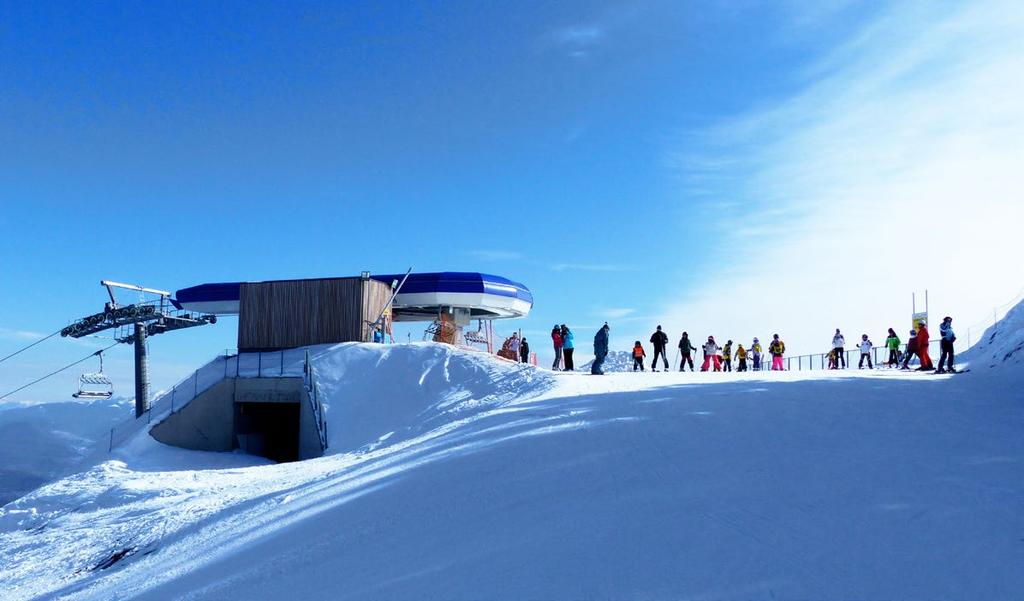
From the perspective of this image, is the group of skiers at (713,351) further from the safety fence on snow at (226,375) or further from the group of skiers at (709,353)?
the safety fence on snow at (226,375)

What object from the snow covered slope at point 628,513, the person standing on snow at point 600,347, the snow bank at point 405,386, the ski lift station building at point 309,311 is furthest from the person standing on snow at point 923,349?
the ski lift station building at point 309,311

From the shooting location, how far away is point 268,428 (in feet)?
97.6

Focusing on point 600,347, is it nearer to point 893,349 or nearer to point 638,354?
point 638,354

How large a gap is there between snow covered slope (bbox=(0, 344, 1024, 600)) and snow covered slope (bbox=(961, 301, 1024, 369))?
5.30 ft

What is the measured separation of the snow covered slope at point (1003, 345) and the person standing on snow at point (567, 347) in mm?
11593

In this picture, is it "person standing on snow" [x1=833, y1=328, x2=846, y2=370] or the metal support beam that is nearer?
"person standing on snow" [x1=833, y1=328, x2=846, y2=370]

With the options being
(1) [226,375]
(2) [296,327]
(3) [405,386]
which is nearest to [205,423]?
(1) [226,375]

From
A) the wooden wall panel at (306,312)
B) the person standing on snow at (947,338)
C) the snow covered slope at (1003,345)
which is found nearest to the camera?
the snow covered slope at (1003,345)

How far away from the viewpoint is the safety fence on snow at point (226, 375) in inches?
1035

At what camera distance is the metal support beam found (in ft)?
111

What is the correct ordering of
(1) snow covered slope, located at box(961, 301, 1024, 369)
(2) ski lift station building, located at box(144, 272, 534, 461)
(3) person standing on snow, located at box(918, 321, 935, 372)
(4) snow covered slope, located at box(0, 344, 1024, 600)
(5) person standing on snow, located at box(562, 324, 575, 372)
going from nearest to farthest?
(4) snow covered slope, located at box(0, 344, 1024, 600), (1) snow covered slope, located at box(961, 301, 1024, 369), (3) person standing on snow, located at box(918, 321, 935, 372), (5) person standing on snow, located at box(562, 324, 575, 372), (2) ski lift station building, located at box(144, 272, 534, 461)

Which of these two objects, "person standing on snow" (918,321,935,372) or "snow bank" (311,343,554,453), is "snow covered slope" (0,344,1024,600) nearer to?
"person standing on snow" (918,321,935,372)

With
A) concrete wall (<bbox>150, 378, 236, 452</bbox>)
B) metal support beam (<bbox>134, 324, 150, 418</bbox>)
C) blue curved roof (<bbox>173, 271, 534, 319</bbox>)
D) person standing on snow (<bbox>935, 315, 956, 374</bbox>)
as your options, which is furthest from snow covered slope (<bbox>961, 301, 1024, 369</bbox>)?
metal support beam (<bbox>134, 324, 150, 418</bbox>)

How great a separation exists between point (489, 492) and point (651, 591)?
307 centimetres
